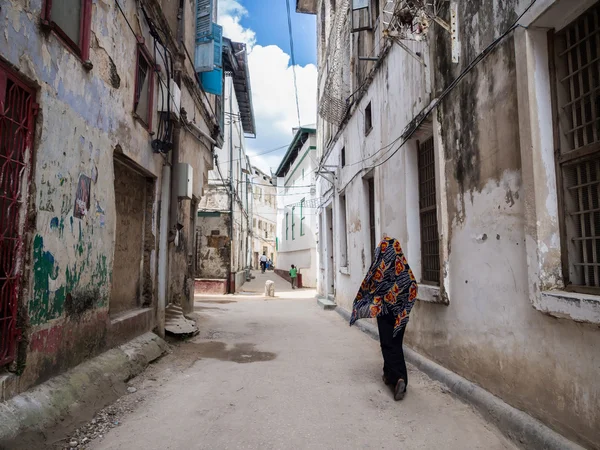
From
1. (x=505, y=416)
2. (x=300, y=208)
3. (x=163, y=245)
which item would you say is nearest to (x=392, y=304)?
(x=505, y=416)

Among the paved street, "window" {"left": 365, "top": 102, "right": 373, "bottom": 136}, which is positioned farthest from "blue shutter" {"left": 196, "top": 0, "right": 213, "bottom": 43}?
the paved street

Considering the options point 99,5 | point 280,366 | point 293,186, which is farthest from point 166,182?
point 293,186

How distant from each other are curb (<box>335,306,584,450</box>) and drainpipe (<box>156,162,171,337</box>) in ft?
13.9

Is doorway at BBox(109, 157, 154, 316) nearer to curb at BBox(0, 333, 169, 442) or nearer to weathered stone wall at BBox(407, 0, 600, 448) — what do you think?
curb at BBox(0, 333, 169, 442)

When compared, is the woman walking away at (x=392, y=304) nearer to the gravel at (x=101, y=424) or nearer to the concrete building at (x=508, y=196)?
the concrete building at (x=508, y=196)

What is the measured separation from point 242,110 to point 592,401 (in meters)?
23.9

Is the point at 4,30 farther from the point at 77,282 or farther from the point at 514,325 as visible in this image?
the point at 514,325

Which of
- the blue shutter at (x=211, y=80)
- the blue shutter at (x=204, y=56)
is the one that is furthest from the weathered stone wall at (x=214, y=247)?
the blue shutter at (x=204, y=56)

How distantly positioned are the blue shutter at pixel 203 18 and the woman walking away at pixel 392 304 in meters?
7.43

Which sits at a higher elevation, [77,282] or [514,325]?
[77,282]

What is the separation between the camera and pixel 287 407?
391 cm

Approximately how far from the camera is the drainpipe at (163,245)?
679 centimetres

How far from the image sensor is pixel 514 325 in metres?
3.41

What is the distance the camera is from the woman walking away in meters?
4.24
